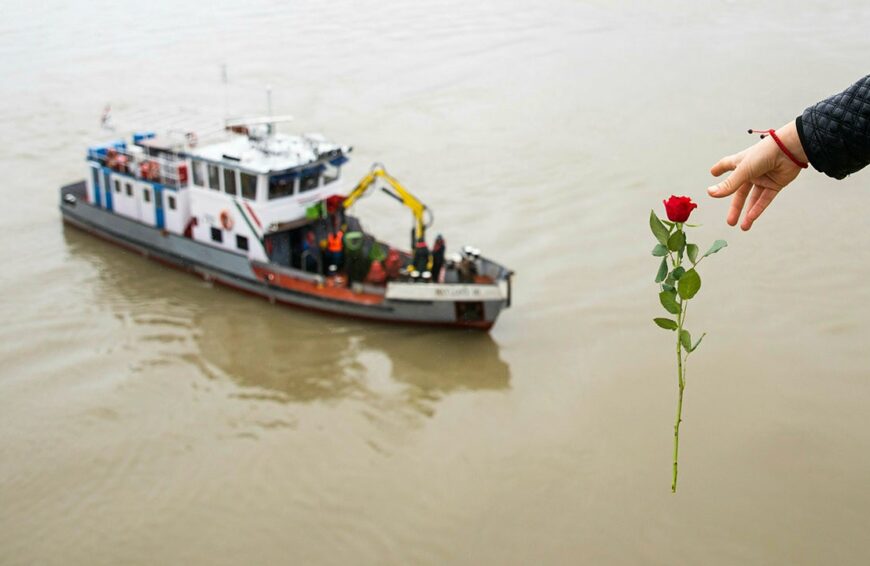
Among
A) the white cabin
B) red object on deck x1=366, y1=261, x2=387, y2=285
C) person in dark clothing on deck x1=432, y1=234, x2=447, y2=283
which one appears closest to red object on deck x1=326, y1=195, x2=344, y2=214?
the white cabin

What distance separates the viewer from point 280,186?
1357 cm

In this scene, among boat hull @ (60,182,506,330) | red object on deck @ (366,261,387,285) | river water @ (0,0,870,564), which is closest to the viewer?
river water @ (0,0,870,564)

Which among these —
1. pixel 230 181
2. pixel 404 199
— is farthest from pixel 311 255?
pixel 404 199

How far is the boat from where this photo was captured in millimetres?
12852

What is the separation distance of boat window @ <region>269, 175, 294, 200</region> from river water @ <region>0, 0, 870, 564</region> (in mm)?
1553

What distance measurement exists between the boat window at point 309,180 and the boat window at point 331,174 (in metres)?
0.14

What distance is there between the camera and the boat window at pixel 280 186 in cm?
1347

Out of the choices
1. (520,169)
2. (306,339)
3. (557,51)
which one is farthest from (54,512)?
(557,51)

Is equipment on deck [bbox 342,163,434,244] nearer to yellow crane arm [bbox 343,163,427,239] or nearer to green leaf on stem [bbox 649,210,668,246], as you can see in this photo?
yellow crane arm [bbox 343,163,427,239]

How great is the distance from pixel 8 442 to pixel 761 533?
24.9 ft

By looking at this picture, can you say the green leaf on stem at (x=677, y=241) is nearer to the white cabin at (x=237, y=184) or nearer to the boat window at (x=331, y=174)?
the white cabin at (x=237, y=184)

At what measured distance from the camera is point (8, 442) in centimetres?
1066

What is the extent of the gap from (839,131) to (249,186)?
1150cm

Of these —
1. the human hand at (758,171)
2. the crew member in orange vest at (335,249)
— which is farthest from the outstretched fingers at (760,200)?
the crew member in orange vest at (335,249)
